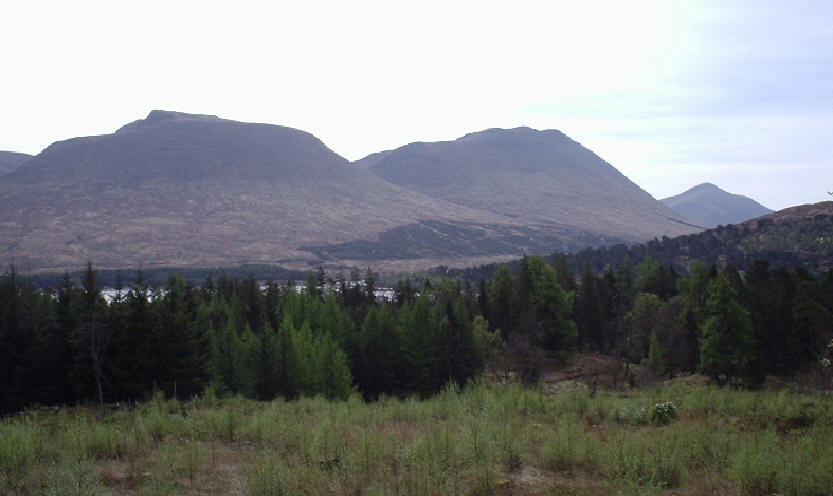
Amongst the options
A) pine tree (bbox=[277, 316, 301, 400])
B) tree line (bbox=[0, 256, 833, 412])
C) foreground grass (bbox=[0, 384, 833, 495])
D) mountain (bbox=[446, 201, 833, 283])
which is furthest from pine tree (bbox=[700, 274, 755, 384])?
mountain (bbox=[446, 201, 833, 283])

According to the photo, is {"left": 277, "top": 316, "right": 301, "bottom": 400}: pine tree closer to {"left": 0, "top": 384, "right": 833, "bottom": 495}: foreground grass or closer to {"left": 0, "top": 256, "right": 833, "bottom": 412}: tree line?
{"left": 0, "top": 256, "right": 833, "bottom": 412}: tree line

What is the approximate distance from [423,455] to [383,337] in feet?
107

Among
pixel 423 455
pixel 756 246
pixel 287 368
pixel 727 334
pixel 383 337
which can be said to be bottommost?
pixel 287 368

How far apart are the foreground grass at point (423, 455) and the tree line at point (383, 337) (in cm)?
1005

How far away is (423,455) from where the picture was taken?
8.41 meters

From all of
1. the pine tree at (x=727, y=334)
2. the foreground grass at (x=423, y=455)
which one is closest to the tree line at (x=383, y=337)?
the pine tree at (x=727, y=334)

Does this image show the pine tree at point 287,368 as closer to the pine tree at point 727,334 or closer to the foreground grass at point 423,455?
the foreground grass at point 423,455

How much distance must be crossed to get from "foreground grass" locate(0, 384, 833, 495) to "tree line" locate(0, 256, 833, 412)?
10046mm

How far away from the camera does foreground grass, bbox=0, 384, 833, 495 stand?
7.28 meters

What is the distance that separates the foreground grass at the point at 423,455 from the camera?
728 cm

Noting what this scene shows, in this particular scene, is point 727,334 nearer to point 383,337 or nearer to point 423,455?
point 383,337

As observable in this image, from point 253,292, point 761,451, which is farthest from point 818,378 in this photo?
point 253,292

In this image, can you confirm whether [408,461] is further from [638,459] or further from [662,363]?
Answer: [662,363]

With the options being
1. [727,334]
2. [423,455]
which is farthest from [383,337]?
[423,455]
